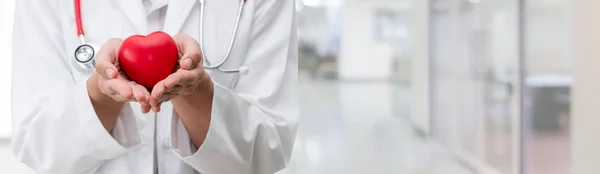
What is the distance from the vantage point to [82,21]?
3.08 ft

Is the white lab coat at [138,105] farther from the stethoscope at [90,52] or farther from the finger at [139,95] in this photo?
the finger at [139,95]

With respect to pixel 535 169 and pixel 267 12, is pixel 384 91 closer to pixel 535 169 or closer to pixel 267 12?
pixel 535 169

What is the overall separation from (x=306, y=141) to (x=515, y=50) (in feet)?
8.64

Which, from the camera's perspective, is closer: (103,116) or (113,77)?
(113,77)

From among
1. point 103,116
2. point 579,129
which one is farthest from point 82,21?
point 579,129

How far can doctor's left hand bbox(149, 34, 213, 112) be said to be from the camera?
668 mm

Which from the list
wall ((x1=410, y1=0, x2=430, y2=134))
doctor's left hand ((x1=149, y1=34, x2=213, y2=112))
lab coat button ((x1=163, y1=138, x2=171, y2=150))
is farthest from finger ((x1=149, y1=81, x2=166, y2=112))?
wall ((x1=410, y1=0, x2=430, y2=134))

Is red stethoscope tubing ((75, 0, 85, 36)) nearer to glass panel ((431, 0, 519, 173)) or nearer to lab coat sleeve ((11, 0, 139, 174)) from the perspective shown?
lab coat sleeve ((11, 0, 139, 174))

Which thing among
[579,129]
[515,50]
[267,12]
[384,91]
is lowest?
[384,91]

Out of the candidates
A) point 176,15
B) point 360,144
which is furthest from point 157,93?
point 360,144

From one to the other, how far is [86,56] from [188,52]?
0.63ft

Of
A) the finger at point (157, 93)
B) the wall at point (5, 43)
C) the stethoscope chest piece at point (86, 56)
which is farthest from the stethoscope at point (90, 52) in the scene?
the wall at point (5, 43)

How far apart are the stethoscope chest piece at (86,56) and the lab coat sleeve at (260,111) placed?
15 centimetres

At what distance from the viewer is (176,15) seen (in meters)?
0.96
